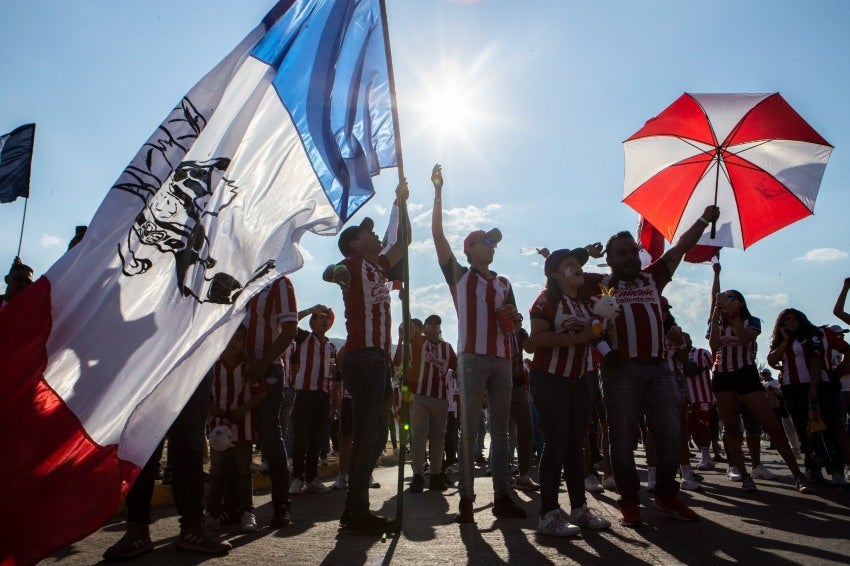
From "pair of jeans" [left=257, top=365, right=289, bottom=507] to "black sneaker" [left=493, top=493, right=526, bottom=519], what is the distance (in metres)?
1.72

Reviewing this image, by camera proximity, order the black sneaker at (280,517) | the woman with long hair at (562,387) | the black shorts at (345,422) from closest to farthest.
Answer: the woman with long hair at (562,387), the black sneaker at (280,517), the black shorts at (345,422)

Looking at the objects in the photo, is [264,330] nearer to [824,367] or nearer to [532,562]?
[532,562]

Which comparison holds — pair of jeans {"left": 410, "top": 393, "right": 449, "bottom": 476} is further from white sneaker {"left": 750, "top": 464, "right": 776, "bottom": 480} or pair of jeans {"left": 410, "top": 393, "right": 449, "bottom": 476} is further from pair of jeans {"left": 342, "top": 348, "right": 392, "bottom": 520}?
white sneaker {"left": 750, "top": 464, "right": 776, "bottom": 480}

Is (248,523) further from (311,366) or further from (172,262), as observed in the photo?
(311,366)

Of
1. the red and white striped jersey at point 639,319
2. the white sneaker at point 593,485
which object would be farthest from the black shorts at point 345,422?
the red and white striped jersey at point 639,319

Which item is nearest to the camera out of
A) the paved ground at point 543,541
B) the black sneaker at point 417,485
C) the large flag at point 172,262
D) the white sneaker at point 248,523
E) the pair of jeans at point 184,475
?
the large flag at point 172,262

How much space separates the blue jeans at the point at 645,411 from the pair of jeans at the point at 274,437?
102 inches

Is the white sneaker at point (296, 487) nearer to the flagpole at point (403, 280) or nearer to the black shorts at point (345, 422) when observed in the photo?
the black shorts at point (345, 422)

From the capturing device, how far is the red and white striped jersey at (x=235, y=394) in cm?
546

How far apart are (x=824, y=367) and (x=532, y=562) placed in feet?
19.9

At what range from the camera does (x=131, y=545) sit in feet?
13.3

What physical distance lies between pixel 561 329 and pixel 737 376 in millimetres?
3354

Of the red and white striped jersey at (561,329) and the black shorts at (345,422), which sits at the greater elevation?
the red and white striped jersey at (561,329)

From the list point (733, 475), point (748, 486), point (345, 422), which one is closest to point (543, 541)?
point (748, 486)
